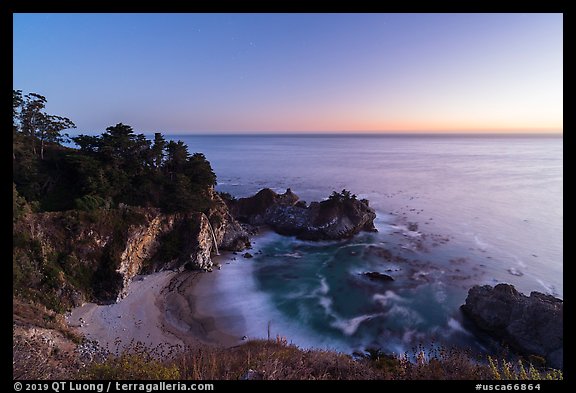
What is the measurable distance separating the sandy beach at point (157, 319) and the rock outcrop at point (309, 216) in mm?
14800

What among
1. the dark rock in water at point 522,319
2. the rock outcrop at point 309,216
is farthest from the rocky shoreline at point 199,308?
the rock outcrop at point 309,216

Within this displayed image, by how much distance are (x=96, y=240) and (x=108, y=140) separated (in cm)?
922

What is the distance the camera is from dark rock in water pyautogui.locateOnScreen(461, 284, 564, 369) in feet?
48.4

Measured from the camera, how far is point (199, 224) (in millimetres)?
23922

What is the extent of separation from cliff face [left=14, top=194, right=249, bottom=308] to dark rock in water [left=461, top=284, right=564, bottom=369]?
19457 millimetres

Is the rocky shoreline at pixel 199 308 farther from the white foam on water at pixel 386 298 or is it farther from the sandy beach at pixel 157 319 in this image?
the white foam on water at pixel 386 298

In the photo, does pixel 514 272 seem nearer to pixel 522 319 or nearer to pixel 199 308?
pixel 522 319

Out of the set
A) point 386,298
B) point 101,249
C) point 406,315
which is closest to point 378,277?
point 386,298

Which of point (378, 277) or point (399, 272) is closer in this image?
point (378, 277)

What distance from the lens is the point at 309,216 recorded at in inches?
1336

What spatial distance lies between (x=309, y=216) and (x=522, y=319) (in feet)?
69.4

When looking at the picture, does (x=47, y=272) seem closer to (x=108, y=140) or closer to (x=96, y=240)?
(x=96, y=240)

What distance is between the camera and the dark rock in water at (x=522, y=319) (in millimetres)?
14766
